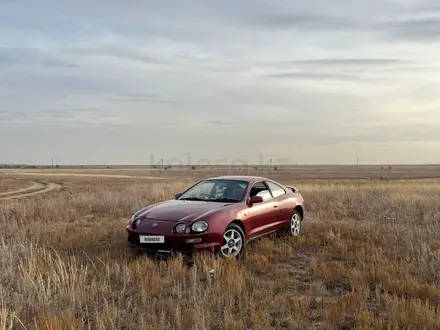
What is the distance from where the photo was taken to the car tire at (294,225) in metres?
9.95

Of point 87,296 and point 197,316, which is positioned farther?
point 87,296

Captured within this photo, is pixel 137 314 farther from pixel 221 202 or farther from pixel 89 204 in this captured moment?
pixel 89 204

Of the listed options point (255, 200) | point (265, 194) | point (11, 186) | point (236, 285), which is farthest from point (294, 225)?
point (11, 186)

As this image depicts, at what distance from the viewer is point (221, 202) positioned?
8430mm

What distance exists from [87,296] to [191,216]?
2423 mm

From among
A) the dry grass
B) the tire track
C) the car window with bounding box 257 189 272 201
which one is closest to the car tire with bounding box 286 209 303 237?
the car window with bounding box 257 189 272 201

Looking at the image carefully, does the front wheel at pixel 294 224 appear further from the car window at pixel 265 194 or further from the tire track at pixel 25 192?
the tire track at pixel 25 192

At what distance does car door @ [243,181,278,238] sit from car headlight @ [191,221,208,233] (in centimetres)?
100

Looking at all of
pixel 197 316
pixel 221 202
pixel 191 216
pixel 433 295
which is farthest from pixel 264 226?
pixel 197 316

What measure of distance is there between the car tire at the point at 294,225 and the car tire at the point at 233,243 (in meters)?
2.05

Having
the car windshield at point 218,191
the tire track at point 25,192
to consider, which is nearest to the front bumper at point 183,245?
the car windshield at point 218,191

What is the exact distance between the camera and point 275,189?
9.80m

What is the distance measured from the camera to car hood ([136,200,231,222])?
7.66 m

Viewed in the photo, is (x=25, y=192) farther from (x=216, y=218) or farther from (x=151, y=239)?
(x=216, y=218)
